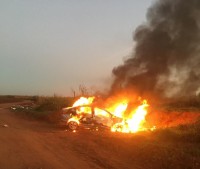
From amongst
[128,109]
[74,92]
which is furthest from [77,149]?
[74,92]

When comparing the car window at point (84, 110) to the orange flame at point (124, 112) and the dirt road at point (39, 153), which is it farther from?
the dirt road at point (39, 153)

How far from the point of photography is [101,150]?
560 inches

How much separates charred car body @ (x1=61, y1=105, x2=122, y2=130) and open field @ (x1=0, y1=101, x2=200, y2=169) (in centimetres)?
154

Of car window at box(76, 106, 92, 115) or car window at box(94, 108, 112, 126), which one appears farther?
car window at box(76, 106, 92, 115)

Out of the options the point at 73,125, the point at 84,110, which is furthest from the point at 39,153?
the point at 84,110

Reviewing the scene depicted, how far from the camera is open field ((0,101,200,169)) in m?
11.7

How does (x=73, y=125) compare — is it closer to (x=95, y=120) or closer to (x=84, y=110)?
(x=84, y=110)

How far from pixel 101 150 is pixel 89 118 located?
20.9ft

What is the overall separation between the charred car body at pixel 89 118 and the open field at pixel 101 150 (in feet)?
5.06

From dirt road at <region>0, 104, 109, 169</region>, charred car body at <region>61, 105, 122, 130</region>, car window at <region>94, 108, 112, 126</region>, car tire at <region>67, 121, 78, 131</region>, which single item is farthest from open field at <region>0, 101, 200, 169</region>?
car tire at <region>67, 121, 78, 131</region>

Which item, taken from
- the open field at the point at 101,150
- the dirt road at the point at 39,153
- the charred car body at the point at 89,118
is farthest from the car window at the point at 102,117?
the dirt road at the point at 39,153

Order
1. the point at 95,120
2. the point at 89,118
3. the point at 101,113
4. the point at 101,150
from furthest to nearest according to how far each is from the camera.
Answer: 1. the point at 101,113
2. the point at 89,118
3. the point at 95,120
4. the point at 101,150

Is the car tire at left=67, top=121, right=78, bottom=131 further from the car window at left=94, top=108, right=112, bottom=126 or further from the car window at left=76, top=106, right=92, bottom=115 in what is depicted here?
the car window at left=94, top=108, right=112, bottom=126

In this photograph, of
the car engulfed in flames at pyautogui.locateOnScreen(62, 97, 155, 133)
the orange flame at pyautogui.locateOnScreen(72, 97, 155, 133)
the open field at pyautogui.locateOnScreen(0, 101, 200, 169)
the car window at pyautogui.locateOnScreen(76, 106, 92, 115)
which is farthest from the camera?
the car window at pyautogui.locateOnScreen(76, 106, 92, 115)
